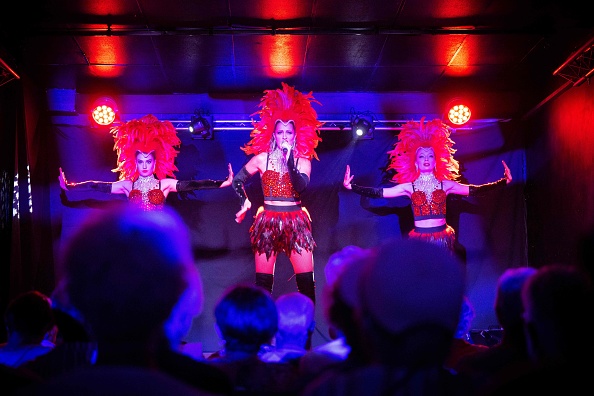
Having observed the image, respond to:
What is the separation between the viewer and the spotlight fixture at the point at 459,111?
262 inches

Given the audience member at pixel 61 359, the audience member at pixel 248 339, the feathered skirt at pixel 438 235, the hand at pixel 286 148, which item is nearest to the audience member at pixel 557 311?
the audience member at pixel 248 339

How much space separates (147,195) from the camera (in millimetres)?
6016

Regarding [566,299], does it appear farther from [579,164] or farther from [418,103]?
[418,103]

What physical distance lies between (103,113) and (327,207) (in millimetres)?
2948

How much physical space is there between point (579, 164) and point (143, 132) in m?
4.77

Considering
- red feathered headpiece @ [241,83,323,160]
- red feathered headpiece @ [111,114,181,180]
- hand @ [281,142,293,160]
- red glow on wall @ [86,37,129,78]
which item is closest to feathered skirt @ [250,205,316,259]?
hand @ [281,142,293,160]

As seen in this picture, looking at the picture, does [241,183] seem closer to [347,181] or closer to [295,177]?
[295,177]

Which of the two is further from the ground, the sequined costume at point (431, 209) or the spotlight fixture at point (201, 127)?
the spotlight fixture at point (201, 127)

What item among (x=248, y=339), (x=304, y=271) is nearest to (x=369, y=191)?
(x=304, y=271)

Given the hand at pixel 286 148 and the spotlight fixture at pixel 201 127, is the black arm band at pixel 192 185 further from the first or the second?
the hand at pixel 286 148

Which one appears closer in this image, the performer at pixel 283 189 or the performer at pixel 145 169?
the performer at pixel 283 189

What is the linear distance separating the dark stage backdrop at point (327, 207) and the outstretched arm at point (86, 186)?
1.12ft

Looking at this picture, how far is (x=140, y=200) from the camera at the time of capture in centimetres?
598

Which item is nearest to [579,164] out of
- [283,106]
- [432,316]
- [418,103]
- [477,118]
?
[477,118]
